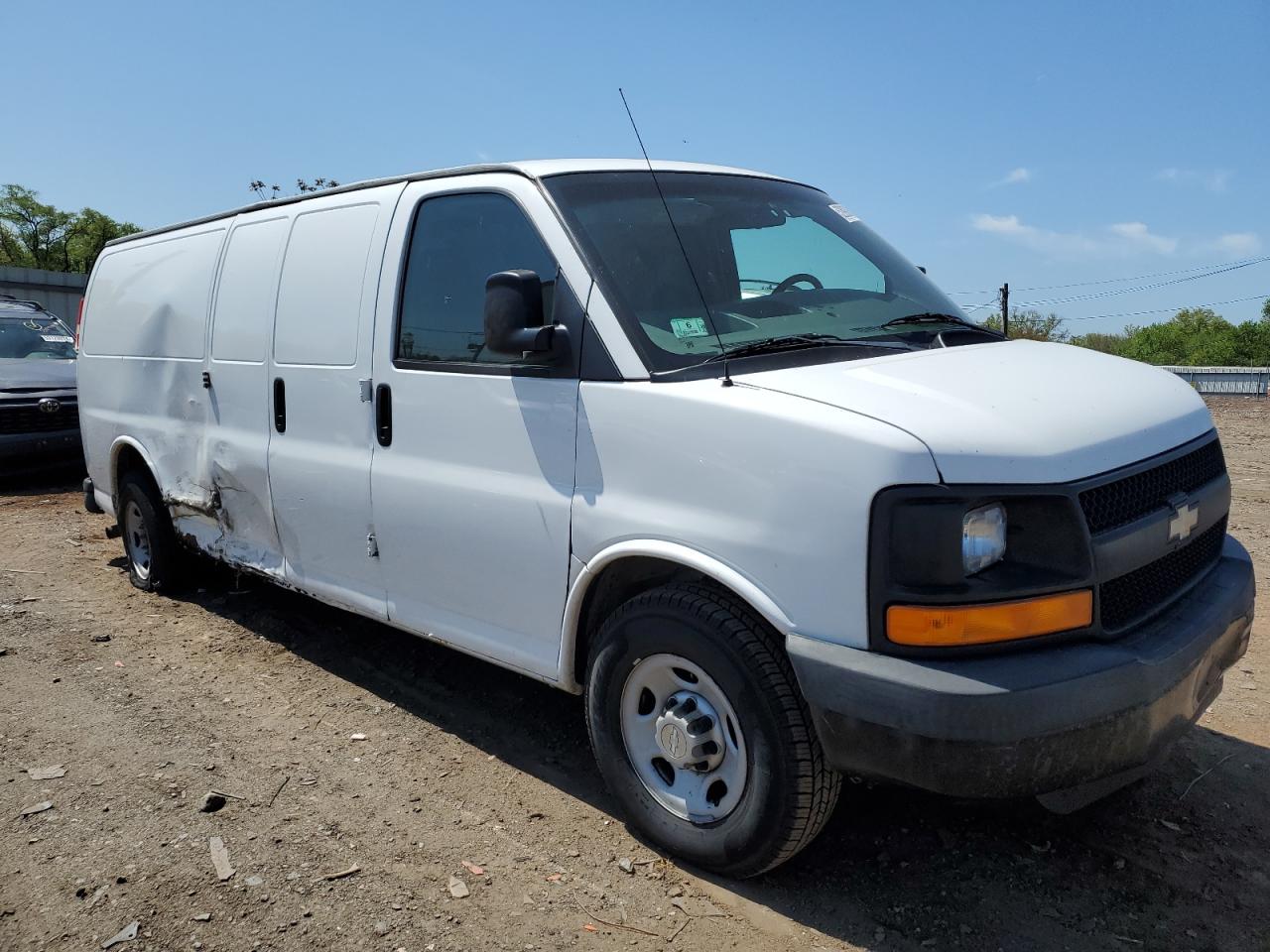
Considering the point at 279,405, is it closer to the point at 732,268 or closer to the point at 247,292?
the point at 247,292

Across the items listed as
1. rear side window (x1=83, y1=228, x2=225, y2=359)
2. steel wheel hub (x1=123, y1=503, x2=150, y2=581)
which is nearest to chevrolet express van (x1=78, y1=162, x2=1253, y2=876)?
rear side window (x1=83, y1=228, x2=225, y2=359)

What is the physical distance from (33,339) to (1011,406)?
37.6 ft

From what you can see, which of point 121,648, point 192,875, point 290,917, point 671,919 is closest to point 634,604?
point 671,919

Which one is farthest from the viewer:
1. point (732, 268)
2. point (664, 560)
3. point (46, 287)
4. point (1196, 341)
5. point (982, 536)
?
point (1196, 341)

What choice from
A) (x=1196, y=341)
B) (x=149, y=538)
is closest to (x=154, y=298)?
(x=149, y=538)

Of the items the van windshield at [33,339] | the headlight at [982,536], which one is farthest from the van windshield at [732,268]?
the van windshield at [33,339]

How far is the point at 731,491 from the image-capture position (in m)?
2.70

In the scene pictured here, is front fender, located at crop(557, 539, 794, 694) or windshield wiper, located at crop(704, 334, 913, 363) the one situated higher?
windshield wiper, located at crop(704, 334, 913, 363)

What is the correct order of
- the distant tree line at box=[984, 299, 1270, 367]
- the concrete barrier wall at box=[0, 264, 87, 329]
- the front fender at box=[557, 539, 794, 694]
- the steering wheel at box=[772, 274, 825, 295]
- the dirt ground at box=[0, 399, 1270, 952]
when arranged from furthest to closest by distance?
the distant tree line at box=[984, 299, 1270, 367], the concrete barrier wall at box=[0, 264, 87, 329], the steering wheel at box=[772, 274, 825, 295], the dirt ground at box=[0, 399, 1270, 952], the front fender at box=[557, 539, 794, 694]

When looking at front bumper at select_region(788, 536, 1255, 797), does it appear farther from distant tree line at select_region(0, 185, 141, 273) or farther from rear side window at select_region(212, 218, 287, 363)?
distant tree line at select_region(0, 185, 141, 273)

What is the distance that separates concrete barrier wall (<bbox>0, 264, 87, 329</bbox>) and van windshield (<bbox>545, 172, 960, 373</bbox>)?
34.4 meters

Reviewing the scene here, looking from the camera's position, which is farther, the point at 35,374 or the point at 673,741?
the point at 35,374

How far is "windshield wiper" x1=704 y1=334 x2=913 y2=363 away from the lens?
118 inches

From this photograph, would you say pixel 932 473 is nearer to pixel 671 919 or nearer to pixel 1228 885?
pixel 671 919
